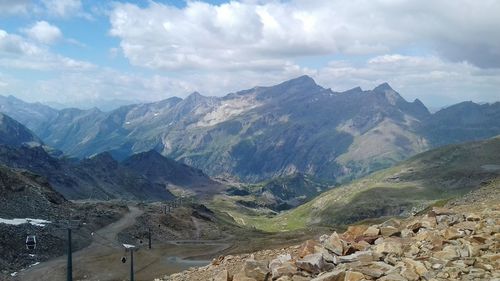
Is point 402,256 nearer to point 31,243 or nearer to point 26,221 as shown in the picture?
point 31,243

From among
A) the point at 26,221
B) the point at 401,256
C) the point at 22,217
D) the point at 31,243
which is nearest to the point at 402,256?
the point at 401,256

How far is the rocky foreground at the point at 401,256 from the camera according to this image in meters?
19.9

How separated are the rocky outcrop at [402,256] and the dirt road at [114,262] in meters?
50.7

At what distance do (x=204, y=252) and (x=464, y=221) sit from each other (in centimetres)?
7594

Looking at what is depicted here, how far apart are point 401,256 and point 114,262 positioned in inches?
2563

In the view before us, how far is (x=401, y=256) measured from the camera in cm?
2230

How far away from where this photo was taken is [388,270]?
66.8ft

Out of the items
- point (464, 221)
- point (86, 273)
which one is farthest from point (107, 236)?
point (464, 221)

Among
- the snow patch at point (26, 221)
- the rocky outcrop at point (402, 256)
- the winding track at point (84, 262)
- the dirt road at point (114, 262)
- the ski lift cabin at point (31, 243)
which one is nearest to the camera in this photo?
the rocky outcrop at point (402, 256)

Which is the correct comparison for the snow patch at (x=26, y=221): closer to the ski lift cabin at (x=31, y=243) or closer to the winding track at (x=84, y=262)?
the winding track at (x=84, y=262)

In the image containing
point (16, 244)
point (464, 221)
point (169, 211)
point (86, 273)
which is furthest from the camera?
point (169, 211)

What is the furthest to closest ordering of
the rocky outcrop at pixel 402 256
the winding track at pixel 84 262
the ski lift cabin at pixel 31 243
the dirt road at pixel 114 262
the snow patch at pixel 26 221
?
the snow patch at pixel 26 221
the ski lift cabin at pixel 31 243
the dirt road at pixel 114 262
the winding track at pixel 84 262
the rocky outcrop at pixel 402 256

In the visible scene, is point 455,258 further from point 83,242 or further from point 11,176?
point 11,176

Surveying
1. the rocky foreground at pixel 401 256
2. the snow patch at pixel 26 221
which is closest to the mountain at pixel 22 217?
the snow patch at pixel 26 221
